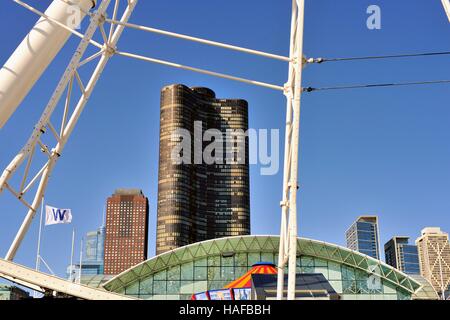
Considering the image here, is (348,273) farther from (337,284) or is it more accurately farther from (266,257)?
(266,257)

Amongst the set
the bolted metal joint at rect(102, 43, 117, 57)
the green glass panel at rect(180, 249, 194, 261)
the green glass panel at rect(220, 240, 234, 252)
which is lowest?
the green glass panel at rect(180, 249, 194, 261)

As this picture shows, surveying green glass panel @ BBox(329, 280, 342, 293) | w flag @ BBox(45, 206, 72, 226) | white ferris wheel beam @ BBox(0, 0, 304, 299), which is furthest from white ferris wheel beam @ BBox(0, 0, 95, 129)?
green glass panel @ BBox(329, 280, 342, 293)

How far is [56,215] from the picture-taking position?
41750mm

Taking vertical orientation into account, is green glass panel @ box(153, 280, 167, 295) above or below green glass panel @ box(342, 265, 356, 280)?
below

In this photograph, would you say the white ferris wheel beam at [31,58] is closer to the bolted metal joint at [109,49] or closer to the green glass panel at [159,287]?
the bolted metal joint at [109,49]

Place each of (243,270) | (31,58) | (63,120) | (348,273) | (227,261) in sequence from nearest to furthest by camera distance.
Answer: (31,58), (63,120), (348,273), (243,270), (227,261)

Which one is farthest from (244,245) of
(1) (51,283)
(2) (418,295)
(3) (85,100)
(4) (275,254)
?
(1) (51,283)

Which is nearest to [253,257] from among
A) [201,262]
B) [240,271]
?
[240,271]

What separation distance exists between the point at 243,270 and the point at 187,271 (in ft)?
19.5

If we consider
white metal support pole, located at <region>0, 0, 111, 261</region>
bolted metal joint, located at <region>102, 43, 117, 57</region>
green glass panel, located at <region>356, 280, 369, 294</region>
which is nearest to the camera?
white metal support pole, located at <region>0, 0, 111, 261</region>

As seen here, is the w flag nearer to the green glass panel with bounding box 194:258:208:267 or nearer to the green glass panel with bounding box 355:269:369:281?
the green glass panel with bounding box 194:258:208:267

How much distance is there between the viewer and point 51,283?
1591cm

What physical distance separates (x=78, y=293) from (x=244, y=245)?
4845cm

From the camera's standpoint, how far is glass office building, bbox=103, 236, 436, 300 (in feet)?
202
